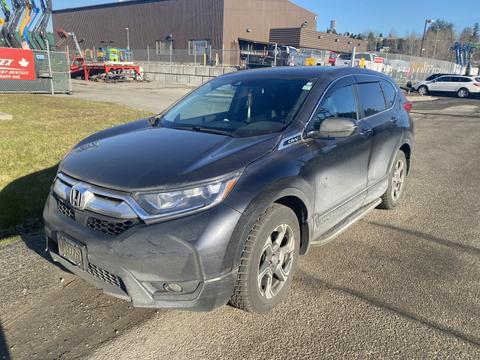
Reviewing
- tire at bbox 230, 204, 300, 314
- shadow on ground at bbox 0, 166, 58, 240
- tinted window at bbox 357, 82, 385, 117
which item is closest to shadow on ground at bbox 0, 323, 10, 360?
tire at bbox 230, 204, 300, 314

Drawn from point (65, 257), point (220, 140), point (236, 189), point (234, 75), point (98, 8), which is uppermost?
point (98, 8)

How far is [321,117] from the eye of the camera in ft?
11.2

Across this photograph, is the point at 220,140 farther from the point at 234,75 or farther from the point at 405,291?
the point at 405,291

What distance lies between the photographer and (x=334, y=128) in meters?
3.19

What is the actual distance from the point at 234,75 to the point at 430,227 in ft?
9.39

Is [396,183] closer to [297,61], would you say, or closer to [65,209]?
[65,209]

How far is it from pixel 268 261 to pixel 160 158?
106cm

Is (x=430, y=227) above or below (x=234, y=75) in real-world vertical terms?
below

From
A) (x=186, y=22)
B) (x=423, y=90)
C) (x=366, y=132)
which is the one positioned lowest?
(x=423, y=90)

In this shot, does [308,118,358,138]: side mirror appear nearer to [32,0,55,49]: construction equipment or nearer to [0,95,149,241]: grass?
[0,95,149,241]: grass

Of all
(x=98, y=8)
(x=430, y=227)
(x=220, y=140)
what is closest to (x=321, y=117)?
(x=220, y=140)

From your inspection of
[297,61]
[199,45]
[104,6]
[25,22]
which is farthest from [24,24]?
[104,6]

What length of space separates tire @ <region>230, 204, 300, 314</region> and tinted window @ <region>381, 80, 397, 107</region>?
261 centimetres

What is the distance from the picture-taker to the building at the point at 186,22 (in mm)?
47812
